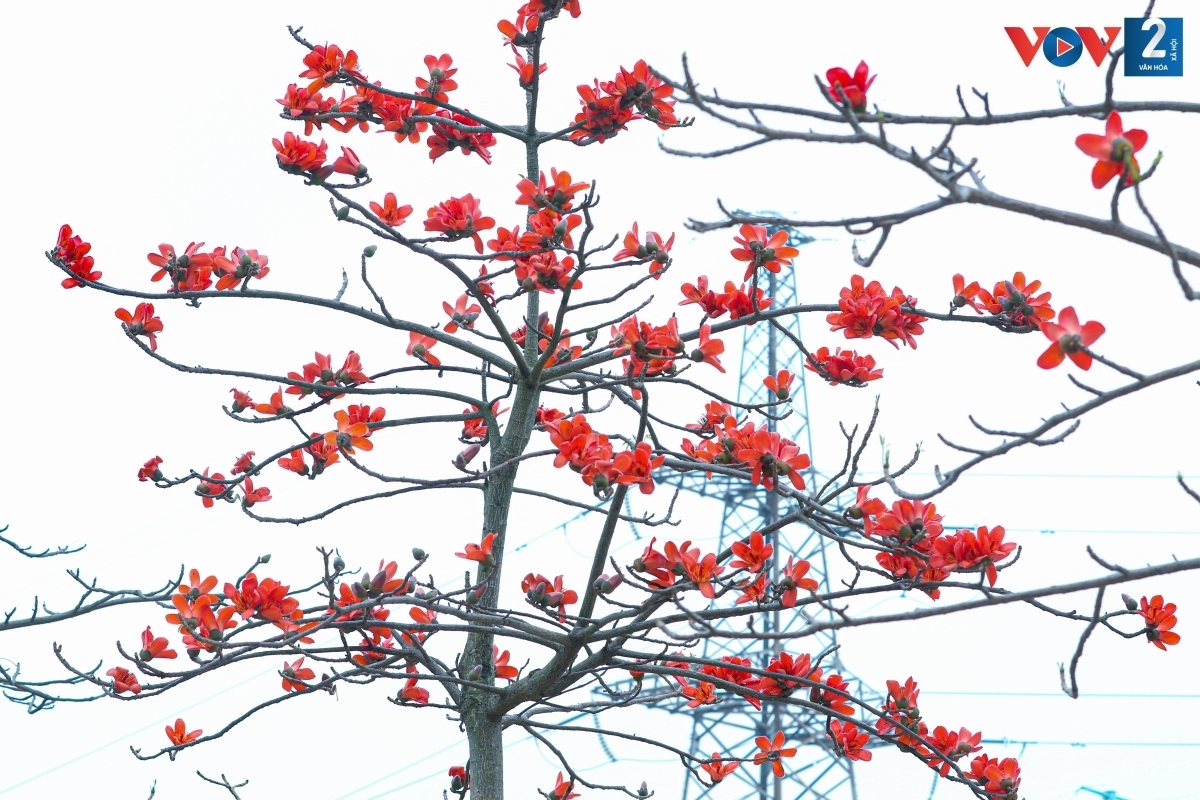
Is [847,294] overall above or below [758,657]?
below

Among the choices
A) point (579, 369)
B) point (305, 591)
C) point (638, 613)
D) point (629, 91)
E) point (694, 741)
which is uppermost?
point (694, 741)

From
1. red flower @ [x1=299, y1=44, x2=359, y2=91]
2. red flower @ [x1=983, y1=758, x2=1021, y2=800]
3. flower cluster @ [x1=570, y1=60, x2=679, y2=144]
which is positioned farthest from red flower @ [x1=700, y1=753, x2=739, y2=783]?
red flower @ [x1=299, y1=44, x2=359, y2=91]

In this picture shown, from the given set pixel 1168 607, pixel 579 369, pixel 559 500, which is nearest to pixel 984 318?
pixel 1168 607

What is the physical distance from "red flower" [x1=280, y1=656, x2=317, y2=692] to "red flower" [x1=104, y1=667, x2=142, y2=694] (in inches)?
11.8

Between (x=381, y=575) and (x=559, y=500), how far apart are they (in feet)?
2.12

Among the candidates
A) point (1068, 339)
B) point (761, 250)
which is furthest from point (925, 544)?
point (1068, 339)

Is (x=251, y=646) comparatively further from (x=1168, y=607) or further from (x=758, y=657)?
(x=758, y=657)

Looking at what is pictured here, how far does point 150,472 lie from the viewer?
110 inches

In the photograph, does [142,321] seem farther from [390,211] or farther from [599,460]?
[599,460]

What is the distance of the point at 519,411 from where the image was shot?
2498mm

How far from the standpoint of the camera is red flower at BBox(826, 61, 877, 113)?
58.0 inches

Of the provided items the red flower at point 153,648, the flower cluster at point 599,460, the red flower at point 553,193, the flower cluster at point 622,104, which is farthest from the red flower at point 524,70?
the red flower at point 153,648

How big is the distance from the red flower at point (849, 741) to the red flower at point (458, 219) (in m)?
1.27

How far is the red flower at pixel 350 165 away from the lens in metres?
2.32
